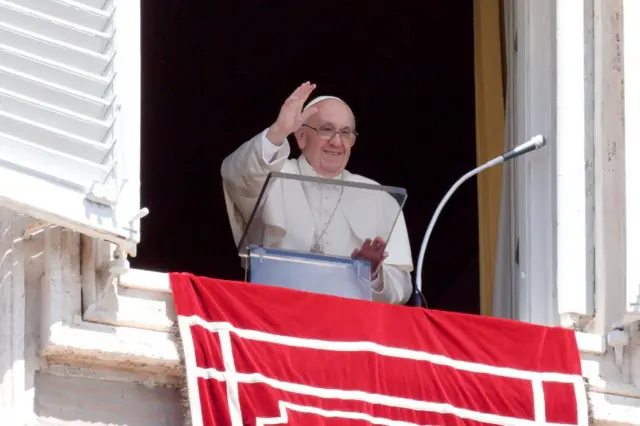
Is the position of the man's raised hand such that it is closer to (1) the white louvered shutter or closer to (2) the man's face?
(2) the man's face

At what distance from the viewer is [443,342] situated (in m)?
6.67

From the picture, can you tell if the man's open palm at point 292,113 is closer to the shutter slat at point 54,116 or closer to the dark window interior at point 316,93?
the shutter slat at point 54,116

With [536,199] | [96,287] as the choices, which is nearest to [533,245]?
[536,199]

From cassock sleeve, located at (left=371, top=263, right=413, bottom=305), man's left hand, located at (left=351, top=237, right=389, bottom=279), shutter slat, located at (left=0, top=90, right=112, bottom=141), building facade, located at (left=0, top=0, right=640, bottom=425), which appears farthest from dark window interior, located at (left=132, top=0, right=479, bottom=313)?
shutter slat, located at (left=0, top=90, right=112, bottom=141)

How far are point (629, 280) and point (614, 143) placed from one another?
19.2 inches

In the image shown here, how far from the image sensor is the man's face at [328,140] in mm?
7836

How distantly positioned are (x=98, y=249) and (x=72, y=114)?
38 cm

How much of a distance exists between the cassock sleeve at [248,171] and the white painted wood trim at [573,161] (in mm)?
846

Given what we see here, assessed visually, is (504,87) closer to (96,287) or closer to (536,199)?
(536,199)

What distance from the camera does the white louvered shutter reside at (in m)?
6.10

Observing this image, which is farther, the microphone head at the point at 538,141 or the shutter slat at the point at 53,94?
the microphone head at the point at 538,141

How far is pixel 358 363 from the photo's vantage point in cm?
650

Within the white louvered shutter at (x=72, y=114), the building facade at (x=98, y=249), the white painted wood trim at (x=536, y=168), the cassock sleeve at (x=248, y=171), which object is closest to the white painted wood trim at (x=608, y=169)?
the building facade at (x=98, y=249)

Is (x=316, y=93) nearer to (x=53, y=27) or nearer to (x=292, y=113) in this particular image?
(x=292, y=113)
